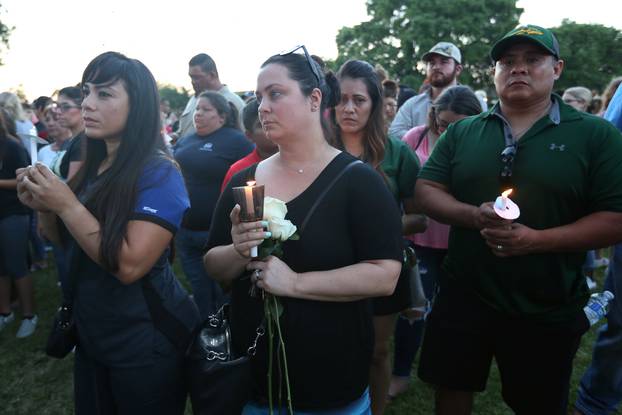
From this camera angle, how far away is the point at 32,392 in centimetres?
373

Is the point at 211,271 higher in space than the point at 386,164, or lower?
lower

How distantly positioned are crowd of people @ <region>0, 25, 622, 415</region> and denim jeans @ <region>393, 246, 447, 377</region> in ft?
2.04

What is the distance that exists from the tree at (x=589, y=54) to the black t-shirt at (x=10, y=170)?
44.6 m

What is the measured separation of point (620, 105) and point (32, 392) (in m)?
5.05

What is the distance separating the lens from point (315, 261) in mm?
1659

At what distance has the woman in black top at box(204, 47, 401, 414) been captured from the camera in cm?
163

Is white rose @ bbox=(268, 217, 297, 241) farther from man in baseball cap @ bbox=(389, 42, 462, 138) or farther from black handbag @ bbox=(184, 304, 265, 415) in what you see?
man in baseball cap @ bbox=(389, 42, 462, 138)

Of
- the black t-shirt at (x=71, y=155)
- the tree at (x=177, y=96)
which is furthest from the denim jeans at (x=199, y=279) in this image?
the tree at (x=177, y=96)

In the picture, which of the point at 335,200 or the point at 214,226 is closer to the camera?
the point at 335,200

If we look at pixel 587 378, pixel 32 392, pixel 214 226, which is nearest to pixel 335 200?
pixel 214 226

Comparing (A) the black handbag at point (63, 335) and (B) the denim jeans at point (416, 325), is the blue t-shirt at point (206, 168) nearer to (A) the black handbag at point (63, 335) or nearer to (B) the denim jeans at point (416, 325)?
(B) the denim jeans at point (416, 325)

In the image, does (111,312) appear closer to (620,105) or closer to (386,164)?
(386,164)

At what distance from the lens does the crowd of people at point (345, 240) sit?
5.49ft

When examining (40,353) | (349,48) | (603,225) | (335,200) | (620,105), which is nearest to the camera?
(335,200)
